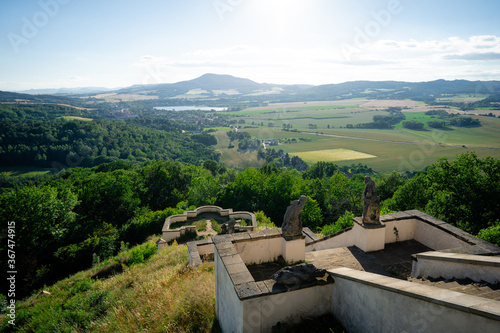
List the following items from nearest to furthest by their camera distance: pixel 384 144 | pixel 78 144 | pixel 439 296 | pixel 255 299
Answer: pixel 439 296 < pixel 255 299 < pixel 78 144 < pixel 384 144

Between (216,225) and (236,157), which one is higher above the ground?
(216,225)

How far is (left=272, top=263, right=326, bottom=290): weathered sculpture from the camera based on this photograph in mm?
5578

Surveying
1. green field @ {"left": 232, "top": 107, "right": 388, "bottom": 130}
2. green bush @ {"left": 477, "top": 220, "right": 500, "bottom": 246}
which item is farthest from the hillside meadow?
green bush @ {"left": 477, "top": 220, "right": 500, "bottom": 246}

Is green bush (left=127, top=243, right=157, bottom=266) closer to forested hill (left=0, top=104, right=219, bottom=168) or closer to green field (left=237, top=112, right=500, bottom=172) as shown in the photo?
green field (left=237, top=112, right=500, bottom=172)

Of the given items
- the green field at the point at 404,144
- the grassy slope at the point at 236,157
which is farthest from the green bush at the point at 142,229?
the green field at the point at 404,144

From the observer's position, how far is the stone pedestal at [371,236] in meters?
9.34

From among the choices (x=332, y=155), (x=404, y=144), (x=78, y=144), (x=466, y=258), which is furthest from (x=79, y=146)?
→ (x=404, y=144)

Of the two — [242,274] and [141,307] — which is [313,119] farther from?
[242,274]

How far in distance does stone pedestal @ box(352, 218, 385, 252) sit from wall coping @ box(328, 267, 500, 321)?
4.10 meters

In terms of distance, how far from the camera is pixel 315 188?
35156 millimetres

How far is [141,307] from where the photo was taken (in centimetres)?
828

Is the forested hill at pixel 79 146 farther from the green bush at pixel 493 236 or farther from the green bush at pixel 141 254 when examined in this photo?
the green bush at pixel 493 236

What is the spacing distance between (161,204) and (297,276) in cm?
3860

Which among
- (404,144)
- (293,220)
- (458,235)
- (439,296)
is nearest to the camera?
(439,296)
